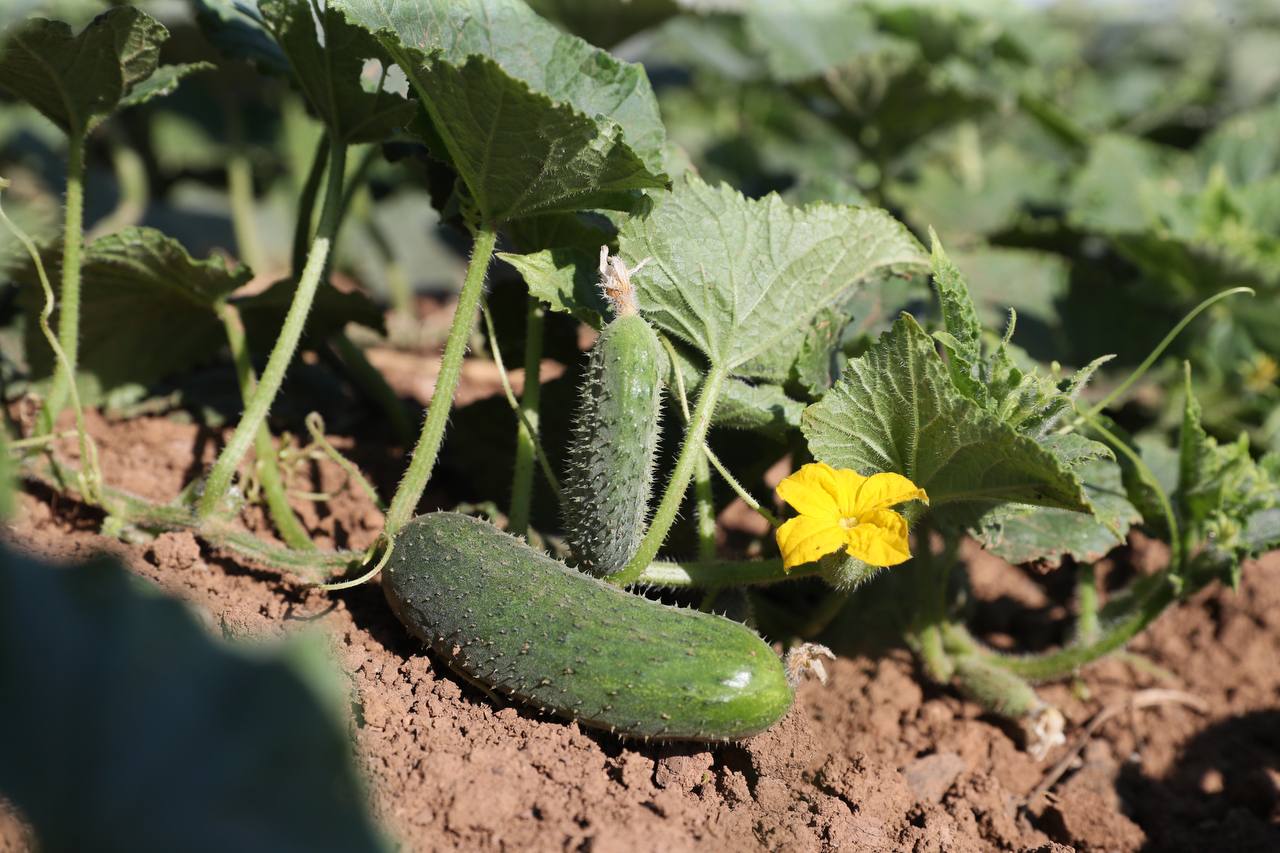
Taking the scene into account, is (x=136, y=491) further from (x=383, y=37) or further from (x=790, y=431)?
(x=790, y=431)

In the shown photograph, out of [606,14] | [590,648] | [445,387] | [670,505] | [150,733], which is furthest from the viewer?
[606,14]

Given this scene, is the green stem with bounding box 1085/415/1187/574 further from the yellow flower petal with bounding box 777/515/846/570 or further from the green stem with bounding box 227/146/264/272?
the green stem with bounding box 227/146/264/272

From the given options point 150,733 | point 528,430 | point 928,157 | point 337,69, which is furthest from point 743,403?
point 928,157

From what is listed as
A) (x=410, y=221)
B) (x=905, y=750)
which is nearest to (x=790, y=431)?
(x=905, y=750)

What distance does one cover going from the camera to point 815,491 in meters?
2.04

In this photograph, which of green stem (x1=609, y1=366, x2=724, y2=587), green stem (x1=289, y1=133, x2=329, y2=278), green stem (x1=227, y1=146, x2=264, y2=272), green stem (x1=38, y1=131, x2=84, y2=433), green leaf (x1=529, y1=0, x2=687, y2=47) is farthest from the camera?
green stem (x1=227, y1=146, x2=264, y2=272)

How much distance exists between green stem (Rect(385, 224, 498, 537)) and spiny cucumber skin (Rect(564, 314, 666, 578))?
1.00ft

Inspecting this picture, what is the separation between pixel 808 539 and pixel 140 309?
1800mm

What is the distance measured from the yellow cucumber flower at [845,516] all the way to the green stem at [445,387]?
688mm

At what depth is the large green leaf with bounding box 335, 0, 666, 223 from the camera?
1970 millimetres

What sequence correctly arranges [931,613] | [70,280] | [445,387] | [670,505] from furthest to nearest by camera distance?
[931,613] < [70,280] < [445,387] < [670,505]


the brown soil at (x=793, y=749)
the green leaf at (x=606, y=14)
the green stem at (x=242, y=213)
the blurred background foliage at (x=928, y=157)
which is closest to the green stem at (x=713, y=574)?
the brown soil at (x=793, y=749)

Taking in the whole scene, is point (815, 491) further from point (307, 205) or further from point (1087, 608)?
point (307, 205)

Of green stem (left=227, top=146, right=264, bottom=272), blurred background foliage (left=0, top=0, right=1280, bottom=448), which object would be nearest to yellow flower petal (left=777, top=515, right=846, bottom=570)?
blurred background foliage (left=0, top=0, right=1280, bottom=448)
